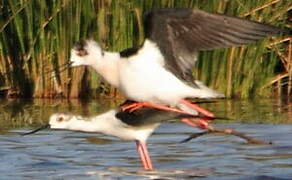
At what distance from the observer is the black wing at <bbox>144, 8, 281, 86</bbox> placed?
324 inches

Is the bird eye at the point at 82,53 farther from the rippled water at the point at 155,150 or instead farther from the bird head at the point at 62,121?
the rippled water at the point at 155,150

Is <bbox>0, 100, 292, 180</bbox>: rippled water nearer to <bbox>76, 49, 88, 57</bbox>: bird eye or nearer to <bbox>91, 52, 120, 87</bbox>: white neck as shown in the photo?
<bbox>91, 52, 120, 87</bbox>: white neck

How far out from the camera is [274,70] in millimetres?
13117

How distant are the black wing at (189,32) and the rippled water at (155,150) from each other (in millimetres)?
928

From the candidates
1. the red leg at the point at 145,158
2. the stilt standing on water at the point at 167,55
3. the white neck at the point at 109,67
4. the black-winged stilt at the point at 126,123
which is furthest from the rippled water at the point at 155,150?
the white neck at the point at 109,67

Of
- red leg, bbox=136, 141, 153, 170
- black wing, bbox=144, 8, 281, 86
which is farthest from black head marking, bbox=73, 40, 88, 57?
red leg, bbox=136, 141, 153, 170

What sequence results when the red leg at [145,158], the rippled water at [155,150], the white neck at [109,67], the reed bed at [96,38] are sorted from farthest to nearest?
the reed bed at [96,38]
the red leg at [145,158]
the rippled water at [155,150]
the white neck at [109,67]

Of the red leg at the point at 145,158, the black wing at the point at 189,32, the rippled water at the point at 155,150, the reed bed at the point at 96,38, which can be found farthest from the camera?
the reed bed at the point at 96,38

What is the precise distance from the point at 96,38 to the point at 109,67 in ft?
12.7

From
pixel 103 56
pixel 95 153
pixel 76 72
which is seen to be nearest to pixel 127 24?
pixel 76 72

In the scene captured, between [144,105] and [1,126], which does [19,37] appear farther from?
[144,105]

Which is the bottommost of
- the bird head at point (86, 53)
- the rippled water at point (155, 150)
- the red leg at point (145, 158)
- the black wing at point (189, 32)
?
the rippled water at point (155, 150)

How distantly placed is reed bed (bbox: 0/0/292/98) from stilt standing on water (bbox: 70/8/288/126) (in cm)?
353

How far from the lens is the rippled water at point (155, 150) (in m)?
8.52
